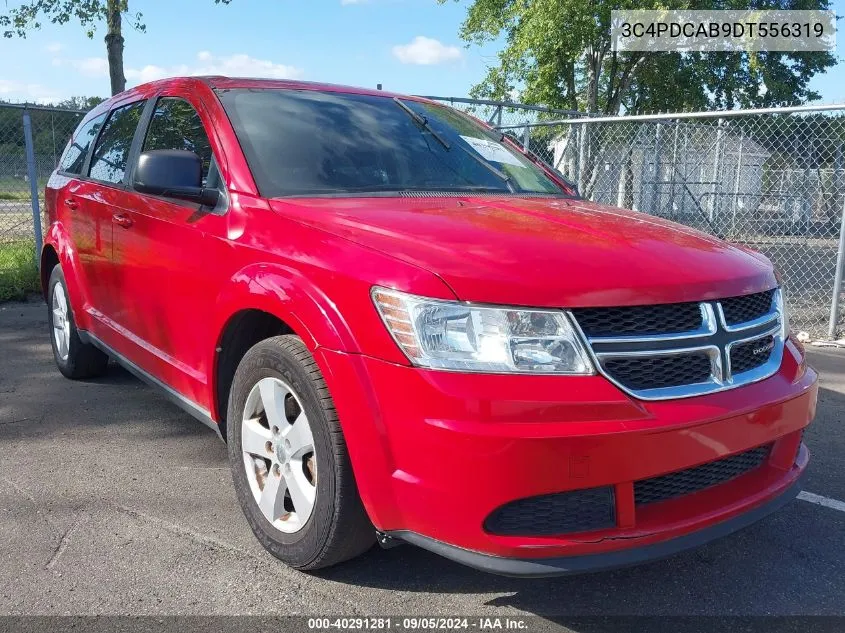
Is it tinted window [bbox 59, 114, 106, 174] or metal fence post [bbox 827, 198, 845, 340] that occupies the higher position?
tinted window [bbox 59, 114, 106, 174]

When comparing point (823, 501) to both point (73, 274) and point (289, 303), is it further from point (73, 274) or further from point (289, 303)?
point (73, 274)

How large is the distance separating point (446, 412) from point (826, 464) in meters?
2.74

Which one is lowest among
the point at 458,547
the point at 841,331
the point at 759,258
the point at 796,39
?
the point at 841,331

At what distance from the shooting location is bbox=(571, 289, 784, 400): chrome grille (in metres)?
2.11

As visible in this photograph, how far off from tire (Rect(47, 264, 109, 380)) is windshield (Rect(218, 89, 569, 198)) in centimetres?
222

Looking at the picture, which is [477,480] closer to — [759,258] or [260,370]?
[260,370]

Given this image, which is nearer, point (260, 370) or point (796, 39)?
point (260, 370)

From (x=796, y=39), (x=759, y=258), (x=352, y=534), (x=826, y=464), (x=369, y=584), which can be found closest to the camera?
(x=352, y=534)

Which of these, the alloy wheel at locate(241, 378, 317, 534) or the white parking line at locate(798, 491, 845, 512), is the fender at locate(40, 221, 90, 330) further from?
the white parking line at locate(798, 491, 845, 512)

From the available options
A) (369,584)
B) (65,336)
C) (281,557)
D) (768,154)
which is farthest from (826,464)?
(768,154)

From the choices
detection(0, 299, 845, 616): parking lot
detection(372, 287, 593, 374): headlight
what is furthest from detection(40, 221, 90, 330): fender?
detection(372, 287, 593, 374): headlight

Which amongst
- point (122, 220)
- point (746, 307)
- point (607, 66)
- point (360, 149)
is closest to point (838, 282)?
point (746, 307)

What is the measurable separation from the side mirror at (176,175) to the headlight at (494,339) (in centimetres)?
130

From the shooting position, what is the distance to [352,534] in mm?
2357
